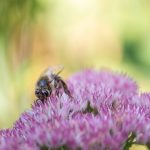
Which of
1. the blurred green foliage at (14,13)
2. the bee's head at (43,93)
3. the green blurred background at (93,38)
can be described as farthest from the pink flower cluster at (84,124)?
the green blurred background at (93,38)

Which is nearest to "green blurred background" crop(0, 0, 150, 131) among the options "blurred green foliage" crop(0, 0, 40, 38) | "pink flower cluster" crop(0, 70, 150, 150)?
"blurred green foliage" crop(0, 0, 40, 38)

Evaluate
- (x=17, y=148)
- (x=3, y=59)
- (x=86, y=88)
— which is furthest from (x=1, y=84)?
(x=17, y=148)

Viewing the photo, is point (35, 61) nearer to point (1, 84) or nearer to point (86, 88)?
point (1, 84)

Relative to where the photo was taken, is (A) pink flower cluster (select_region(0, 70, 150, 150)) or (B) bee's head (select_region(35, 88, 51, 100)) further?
(B) bee's head (select_region(35, 88, 51, 100))

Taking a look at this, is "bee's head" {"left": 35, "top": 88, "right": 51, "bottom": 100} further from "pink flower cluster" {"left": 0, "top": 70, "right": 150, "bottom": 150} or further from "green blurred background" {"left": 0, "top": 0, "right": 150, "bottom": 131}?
"green blurred background" {"left": 0, "top": 0, "right": 150, "bottom": 131}

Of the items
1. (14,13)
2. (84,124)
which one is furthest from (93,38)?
(84,124)

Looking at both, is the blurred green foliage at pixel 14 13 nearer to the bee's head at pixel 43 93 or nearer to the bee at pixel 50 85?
the bee at pixel 50 85
